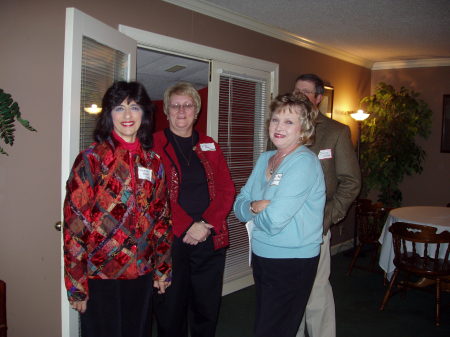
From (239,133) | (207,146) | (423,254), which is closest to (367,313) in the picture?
(423,254)

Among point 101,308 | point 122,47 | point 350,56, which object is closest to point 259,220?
point 101,308

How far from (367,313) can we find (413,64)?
3963 mm

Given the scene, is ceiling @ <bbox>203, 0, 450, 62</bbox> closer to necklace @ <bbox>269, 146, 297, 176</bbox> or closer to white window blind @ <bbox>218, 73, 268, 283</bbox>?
white window blind @ <bbox>218, 73, 268, 283</bbox>

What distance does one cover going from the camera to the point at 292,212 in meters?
1.52

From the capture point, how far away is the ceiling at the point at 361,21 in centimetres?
330

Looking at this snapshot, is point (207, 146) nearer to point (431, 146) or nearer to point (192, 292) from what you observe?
point (192, 292)

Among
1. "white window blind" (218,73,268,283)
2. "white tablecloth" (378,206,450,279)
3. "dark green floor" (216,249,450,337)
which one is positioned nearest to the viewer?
"dark green floor" (216,249,450,337)

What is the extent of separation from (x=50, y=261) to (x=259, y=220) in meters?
1.52

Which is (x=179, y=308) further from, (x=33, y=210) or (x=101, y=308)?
(x=33, y=210)

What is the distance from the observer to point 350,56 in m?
5.43

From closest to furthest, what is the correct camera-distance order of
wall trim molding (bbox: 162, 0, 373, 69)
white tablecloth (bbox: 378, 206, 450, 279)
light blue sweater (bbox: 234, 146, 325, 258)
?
light blue sweater (bbox: 234, 146, 325, 258)
wall trim molding (bbox: 162, 0, 373, 69)
white tablecloth (bbox: 378, 206, 450, 279)

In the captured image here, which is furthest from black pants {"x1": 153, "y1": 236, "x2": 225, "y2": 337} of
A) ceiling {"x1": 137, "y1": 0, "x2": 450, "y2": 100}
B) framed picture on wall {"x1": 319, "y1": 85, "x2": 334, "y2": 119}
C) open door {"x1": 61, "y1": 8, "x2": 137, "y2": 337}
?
framed picture on wall {"x1": 319, "y1": 85, "x2": 334, "y2": 119}

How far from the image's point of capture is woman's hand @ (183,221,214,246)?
6.86 feet

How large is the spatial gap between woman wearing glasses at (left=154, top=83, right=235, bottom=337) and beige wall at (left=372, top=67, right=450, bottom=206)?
452 centimetres
